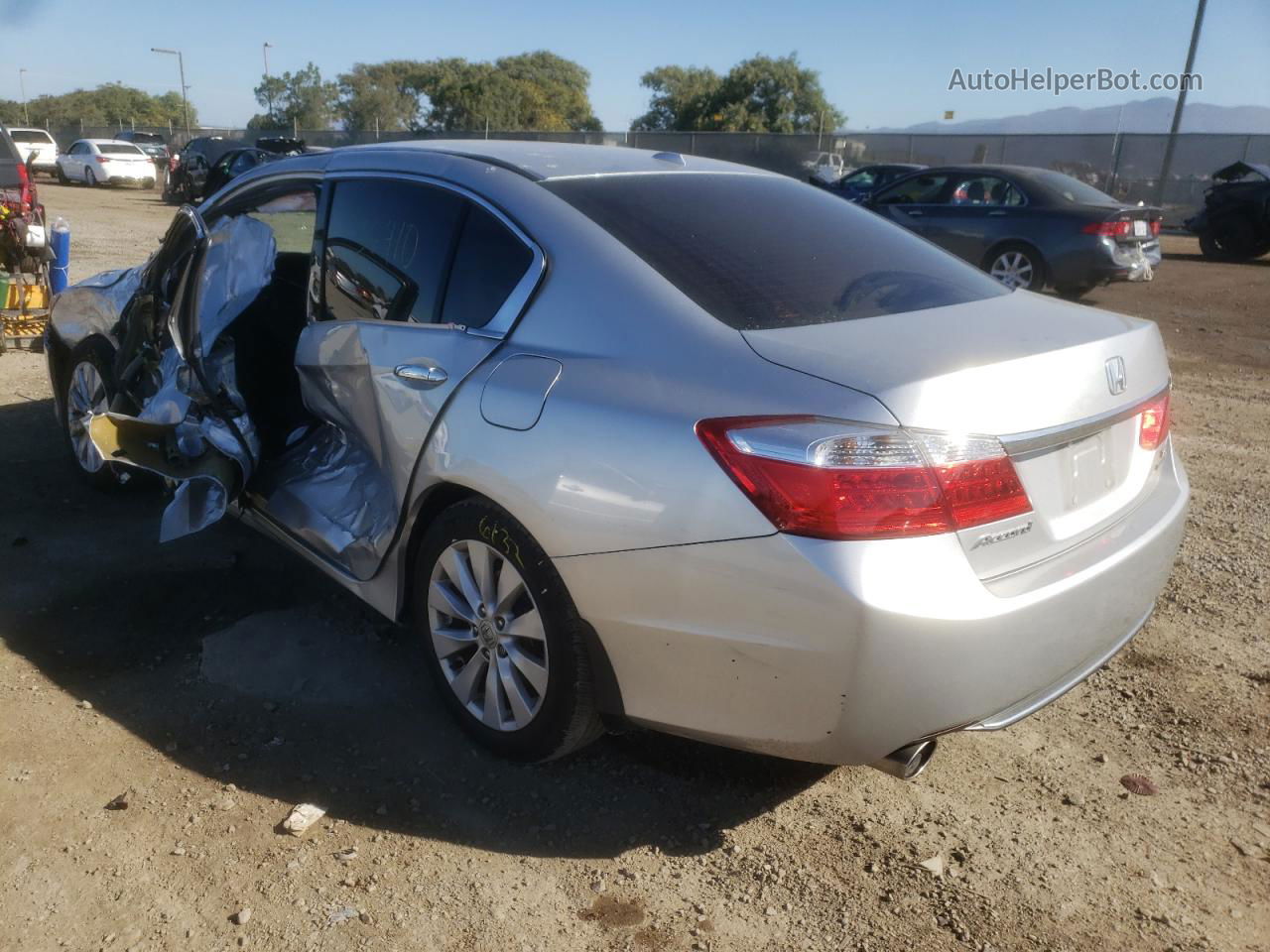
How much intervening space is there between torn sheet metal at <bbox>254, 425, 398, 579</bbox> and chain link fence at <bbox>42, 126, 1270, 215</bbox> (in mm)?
19649

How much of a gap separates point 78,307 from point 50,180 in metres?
36.1

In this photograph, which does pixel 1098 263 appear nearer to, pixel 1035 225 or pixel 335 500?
pixel 1035 225

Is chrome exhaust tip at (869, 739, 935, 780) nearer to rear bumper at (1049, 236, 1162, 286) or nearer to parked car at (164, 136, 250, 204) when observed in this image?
rear bumper at (1049, 236, 1162, 286)

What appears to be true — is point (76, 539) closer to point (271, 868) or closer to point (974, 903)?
point (271, 868)

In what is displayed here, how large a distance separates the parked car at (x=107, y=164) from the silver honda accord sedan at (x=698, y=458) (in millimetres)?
32145

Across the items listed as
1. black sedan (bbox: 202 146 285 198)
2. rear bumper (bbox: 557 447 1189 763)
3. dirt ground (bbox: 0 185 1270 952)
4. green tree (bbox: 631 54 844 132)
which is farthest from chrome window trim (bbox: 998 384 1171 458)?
green tree (bbox: 631 54 844 132)

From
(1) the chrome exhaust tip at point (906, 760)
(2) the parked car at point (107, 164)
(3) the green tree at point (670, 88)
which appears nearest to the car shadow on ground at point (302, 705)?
(1) the chrome exhaust tip at point (906, 760)

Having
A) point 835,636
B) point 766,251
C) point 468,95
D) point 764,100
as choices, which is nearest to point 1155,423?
point 766,251

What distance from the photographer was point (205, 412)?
154 inches

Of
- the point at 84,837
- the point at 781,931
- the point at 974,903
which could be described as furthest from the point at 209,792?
the point at 974,903

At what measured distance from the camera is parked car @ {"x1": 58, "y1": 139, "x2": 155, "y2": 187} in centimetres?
3130

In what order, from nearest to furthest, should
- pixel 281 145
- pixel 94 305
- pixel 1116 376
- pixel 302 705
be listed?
pixel 1116 376, pixel 302 705, pixel 94 305, pixel 281 145

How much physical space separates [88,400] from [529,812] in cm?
338

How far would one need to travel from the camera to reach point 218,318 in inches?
157
